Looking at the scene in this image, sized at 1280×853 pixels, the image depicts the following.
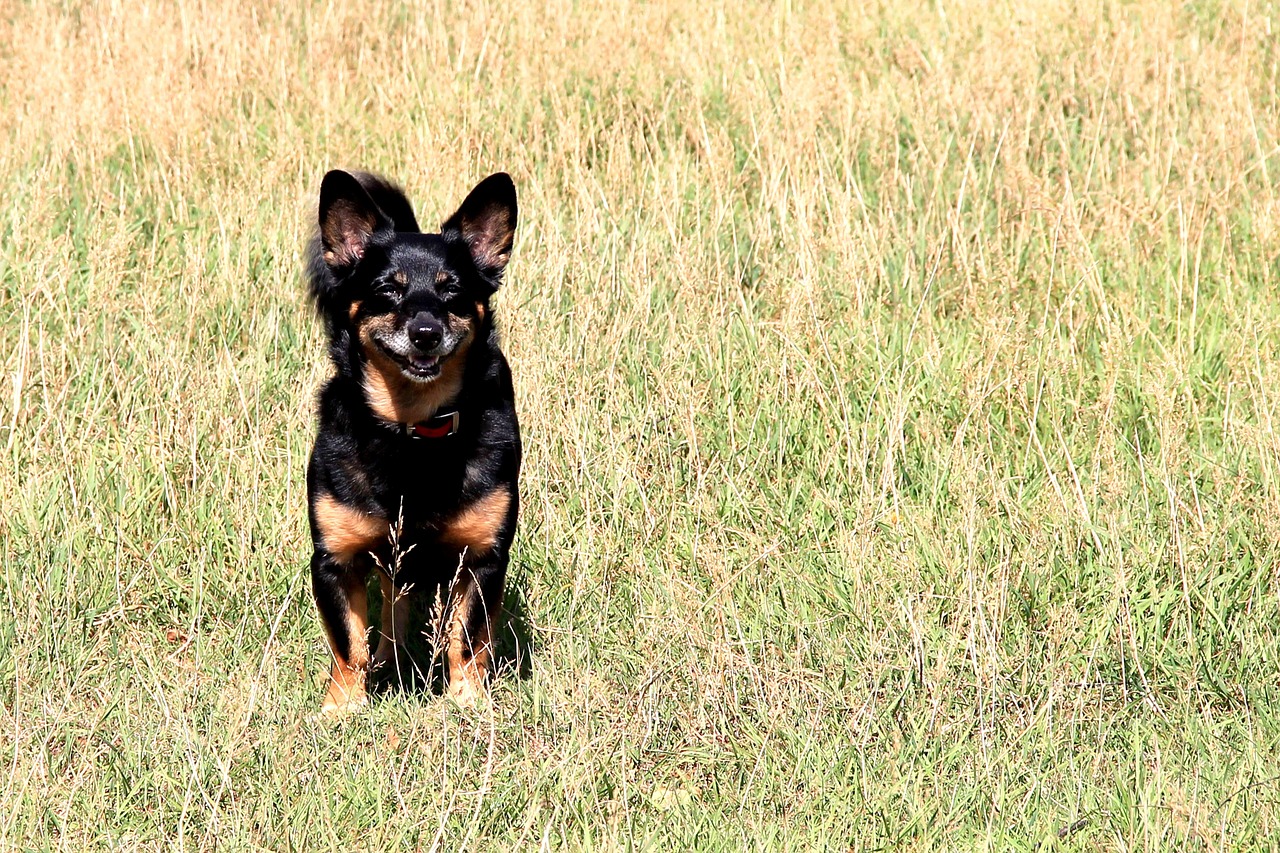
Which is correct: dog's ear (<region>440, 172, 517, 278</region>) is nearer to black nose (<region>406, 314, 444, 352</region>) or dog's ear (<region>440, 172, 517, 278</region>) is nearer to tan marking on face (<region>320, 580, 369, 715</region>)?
black nose (<region>406, 314, 444, 352</region>)

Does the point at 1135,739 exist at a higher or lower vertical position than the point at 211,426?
lower

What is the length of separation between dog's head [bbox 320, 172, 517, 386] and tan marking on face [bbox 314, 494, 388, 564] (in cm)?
42

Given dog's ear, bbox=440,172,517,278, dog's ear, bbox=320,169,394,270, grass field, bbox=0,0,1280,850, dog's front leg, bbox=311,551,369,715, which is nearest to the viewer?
grass field, bbox=0,0,1280,850

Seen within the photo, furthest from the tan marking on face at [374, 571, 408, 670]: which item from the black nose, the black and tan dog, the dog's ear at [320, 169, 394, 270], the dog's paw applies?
the dog's ear at [320, 169, 394, 270]

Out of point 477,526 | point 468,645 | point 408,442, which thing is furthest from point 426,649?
point 408,442

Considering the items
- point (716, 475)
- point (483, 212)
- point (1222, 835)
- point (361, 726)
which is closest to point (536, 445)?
point (716, 475)

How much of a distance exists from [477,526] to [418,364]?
1.62ft

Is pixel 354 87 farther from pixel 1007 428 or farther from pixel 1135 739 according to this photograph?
pixel 1135 739

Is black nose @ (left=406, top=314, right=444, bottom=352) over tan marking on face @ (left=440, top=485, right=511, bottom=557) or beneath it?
over

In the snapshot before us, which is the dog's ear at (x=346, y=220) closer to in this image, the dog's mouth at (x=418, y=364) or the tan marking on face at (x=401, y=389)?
the tan marking on face at (x=401, y=389)

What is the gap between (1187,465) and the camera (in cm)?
444

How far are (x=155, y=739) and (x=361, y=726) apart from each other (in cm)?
55

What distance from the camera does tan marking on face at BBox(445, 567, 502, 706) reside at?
12.6ft

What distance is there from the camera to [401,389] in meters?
3.91
